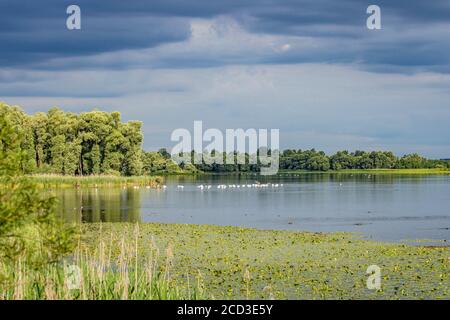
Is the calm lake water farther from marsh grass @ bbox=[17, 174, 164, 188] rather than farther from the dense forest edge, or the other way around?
the dense forest edge

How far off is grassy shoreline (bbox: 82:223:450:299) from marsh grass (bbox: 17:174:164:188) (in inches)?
1679

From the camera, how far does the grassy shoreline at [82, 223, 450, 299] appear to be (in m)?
18.5

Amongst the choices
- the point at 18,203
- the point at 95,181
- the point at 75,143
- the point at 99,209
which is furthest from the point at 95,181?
the point at 18,203

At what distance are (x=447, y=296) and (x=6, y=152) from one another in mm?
11990

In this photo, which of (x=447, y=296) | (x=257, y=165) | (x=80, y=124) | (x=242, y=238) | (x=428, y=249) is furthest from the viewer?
(x=257, y=165)

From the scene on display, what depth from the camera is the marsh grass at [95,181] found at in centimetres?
7525

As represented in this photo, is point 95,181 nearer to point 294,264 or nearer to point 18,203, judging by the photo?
point 294,264

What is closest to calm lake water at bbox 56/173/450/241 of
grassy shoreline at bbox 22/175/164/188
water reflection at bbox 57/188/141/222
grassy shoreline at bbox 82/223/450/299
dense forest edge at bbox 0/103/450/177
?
water reflection at bbox 57/188/141/222

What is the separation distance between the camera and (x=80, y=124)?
291 feet

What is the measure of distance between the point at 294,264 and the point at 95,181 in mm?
60548

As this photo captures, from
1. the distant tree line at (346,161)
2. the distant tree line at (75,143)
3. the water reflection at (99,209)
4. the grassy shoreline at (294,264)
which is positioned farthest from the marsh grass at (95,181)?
the distant tree line at (346,161)

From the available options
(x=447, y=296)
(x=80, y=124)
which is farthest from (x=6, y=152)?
(x=80, y=124)
